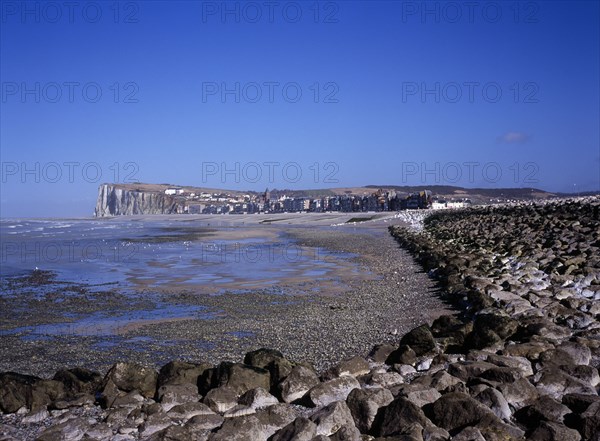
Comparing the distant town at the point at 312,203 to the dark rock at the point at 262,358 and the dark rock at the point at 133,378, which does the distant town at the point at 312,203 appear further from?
the dark rock at the point at 133,378

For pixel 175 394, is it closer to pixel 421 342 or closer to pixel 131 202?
pixel 421 342

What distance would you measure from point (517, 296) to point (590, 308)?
3.63 feet

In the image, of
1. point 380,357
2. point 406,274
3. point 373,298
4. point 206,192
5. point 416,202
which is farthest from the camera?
point 206,192

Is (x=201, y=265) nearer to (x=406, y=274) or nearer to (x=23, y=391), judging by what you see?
(x=406, y=274)

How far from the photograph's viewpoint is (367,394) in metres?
4.23

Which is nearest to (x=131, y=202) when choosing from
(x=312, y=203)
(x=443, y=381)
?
(x=312, y=203)

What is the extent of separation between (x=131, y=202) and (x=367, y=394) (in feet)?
449

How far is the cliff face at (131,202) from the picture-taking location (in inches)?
4973

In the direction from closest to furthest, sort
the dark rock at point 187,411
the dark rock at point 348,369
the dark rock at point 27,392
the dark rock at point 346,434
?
the dark rock at point 346,434 → the dark rock at point 187,411 → the dark rock at point 27,392 → the dark rock at point 348,369

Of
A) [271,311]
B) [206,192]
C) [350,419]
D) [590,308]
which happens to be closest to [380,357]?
[350,419]

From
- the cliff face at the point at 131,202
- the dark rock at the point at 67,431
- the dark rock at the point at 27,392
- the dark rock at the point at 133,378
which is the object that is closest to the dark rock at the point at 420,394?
the dark rock at the point at 133,378

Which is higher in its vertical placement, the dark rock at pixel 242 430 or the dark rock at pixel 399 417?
the dark rock at pixel 399 417

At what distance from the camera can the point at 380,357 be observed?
5.78 m

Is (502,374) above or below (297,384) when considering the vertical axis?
above
